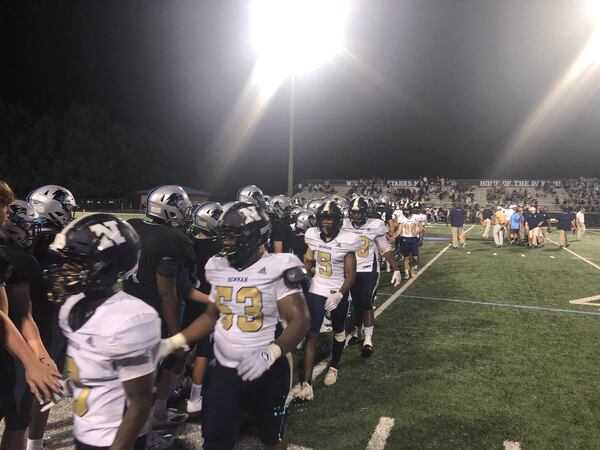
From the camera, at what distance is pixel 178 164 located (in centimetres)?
6588

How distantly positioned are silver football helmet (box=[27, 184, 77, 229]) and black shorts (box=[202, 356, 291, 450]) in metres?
2.55

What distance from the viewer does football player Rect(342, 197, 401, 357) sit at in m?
5.87

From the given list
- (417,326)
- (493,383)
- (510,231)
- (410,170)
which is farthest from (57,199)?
(410,170)

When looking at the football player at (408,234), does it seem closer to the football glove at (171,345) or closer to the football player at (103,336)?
the football glove at (171,345)

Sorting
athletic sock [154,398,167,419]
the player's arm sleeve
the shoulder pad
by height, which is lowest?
athletic sock [154,398,167,419]

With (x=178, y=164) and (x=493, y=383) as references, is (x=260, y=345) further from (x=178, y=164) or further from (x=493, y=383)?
(x=178, y=164)

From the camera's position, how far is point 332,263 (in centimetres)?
489

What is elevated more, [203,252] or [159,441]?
[203,252]

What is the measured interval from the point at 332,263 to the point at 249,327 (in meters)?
2.39

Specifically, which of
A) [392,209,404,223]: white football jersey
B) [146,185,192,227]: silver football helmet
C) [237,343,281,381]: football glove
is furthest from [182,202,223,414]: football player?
[392,209,404,223]: white football jersey

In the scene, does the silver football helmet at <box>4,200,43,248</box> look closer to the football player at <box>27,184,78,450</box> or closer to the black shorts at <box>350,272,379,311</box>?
the football player at <box>27,184,78,450</box>

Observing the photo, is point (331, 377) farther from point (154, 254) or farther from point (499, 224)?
point (499, 224)

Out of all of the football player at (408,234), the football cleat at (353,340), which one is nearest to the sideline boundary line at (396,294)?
the football player at (408,234)

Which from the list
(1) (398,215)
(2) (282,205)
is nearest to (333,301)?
(2) (282,205)
